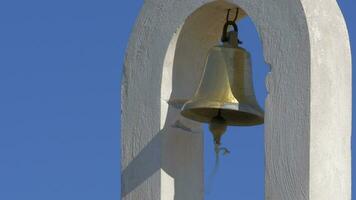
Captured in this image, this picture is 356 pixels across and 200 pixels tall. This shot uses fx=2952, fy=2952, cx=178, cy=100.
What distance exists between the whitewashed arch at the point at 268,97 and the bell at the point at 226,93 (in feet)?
0.35

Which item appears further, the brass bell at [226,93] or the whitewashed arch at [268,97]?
the brass bell at [226,93]

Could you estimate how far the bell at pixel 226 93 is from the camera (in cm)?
1408

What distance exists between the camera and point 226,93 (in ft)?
46.4

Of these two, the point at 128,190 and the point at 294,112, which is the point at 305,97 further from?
the point at 128,190

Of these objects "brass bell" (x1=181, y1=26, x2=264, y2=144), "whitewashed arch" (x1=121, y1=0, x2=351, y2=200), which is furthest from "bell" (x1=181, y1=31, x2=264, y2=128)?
"whitewashed arch" (x1=121, y1=0, x2=351, y2=200)

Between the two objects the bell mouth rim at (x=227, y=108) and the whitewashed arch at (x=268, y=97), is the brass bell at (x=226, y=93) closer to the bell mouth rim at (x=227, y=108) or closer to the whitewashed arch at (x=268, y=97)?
the bell mouth rim at (x=227, y=108)

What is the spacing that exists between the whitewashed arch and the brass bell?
0.34 ft

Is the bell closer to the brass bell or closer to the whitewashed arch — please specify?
the brass bell

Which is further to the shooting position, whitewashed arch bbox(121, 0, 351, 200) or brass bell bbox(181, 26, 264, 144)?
brass bell bbox(181, 26, 264, 144)

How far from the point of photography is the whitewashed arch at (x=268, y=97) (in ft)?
44.0

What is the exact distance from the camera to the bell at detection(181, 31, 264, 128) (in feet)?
46.2

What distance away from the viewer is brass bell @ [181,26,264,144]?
1408 centimetres

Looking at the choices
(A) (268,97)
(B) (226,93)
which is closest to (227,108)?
(B) (226,93)

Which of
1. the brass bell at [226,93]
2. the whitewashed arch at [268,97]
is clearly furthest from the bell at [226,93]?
the whitewashed arch at [268,97]
